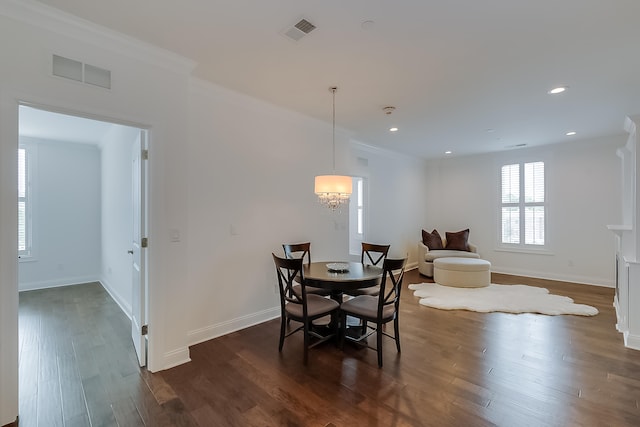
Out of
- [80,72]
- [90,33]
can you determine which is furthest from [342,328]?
[90,33]

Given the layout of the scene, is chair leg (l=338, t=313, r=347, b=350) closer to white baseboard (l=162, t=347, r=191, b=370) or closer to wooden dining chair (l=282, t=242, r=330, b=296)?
wooden dining chair (l=282, t=242, r=330, b=296)

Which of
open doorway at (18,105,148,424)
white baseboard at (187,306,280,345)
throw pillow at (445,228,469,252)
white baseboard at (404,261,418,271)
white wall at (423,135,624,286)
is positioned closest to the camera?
white baseboard at (187,306,280,345)

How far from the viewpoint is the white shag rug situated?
4133mm

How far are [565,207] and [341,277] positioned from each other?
5671 mm

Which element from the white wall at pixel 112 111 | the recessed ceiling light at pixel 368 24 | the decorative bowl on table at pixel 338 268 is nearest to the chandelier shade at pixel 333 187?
the decorative bowl on table at pixel 338 268

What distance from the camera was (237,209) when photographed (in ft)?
11.4

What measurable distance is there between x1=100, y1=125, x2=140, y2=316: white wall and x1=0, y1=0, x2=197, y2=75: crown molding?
4.55 feet

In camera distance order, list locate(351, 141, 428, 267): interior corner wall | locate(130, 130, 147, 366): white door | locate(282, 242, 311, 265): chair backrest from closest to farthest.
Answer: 1. locate(130, 130, 147, 366): white door
2. locate(282, 242, 311, 265): chair backrest
3. locate(351, 141, 428, 267): interior corner wall

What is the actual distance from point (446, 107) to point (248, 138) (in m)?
2.64

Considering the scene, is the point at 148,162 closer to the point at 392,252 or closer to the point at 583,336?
the point at 583,336

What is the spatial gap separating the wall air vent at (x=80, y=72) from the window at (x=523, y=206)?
24.4ft

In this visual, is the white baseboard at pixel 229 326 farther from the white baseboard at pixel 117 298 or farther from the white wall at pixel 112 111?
the white baseboard at pixel 117 298

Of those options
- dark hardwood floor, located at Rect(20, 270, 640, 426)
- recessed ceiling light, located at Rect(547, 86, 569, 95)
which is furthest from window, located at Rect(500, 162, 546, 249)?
recessed ceiling light, located at Rect(547, 86, 569, 95)

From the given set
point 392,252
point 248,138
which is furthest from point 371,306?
point 392,252
